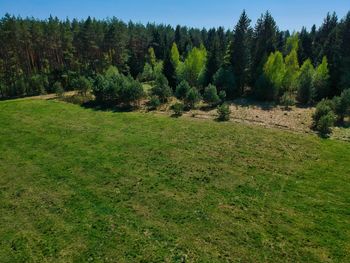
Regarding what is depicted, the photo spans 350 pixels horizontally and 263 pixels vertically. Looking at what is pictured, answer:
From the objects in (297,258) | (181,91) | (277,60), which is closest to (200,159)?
(297,258)

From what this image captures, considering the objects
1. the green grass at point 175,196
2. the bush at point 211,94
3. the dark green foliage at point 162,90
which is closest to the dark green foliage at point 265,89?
the bush at point 211,94

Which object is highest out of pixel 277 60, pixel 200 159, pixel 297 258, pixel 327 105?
pixel 277 60

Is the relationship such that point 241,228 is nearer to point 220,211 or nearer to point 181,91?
point 220,211

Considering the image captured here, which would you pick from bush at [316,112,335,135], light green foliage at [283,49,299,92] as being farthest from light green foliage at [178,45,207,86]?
bush at [316,112,335,135]

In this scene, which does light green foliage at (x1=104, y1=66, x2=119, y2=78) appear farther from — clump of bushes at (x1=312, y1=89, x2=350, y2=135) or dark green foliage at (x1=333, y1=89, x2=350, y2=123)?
dark green foliage at (x1=333, y1=89, x2=350, y2=123)

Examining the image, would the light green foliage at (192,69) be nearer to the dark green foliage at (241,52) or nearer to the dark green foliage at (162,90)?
the dark green foliage at (241,52)

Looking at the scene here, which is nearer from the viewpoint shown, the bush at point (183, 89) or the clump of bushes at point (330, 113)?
the clump of bushes at point (330, 113)

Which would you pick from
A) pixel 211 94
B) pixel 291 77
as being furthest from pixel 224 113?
pixel 291 77
